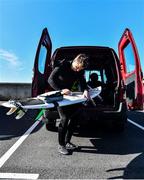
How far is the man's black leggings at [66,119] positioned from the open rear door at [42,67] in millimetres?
1343

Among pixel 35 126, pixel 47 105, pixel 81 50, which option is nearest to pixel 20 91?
pixel 35 126

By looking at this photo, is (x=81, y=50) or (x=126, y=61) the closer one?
(x=81, y=50)

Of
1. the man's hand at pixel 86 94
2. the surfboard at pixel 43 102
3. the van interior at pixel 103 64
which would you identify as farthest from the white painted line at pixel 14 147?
the van interior at pixel 103 64

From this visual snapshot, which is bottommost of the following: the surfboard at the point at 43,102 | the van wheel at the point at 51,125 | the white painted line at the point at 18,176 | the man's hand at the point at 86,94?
the white painted line at the point at 18,176

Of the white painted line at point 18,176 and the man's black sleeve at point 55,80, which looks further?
the man's black sleeve at point 55,80

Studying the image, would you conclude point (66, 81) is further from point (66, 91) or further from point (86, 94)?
point (86, 94)

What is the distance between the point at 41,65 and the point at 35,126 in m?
1.99

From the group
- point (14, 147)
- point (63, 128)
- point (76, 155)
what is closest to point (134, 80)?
point (63, 128)

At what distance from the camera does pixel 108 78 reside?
7766 mm

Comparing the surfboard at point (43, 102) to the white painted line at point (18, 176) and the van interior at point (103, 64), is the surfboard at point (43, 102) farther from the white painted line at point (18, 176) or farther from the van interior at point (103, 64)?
the van interior at point (103, 64)

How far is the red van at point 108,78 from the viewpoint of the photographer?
6.32 m

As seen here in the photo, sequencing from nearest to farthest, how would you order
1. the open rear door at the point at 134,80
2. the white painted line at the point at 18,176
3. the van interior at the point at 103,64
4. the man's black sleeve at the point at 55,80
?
1. the white painted line at the point at 18,176
2. the man's black sleeve at the point at 55,80
3. the open rear door at the point at 134,80
4. the van interior at the point at 103,64

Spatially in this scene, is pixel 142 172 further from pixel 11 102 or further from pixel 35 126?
pixel 35 126

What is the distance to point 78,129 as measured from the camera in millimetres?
7762
